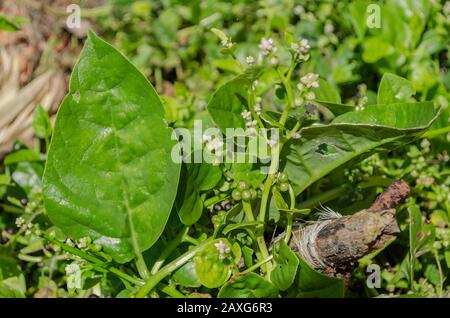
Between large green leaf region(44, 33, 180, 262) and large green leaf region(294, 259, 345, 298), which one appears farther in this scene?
large green leaf region(44, 33, 180, 262)

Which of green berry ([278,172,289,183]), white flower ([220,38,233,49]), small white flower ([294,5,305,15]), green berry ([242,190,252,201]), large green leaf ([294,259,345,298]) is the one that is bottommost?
large green leaf ([294,259,345,298])

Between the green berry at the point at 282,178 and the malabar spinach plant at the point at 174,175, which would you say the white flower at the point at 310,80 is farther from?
the green berry at the point at 282,178

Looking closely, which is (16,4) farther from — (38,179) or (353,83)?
(353,83)

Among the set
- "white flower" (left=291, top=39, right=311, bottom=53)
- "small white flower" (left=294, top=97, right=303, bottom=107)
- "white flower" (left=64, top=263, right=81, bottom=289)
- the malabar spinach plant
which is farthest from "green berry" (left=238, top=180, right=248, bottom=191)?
"white flower" (left=64, top=263, right=81, bottom=289)

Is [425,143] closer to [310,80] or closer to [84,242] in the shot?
[310,80]

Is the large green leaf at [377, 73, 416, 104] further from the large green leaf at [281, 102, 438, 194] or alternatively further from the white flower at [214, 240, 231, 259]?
the white flower at [214, 240, 231, 259]

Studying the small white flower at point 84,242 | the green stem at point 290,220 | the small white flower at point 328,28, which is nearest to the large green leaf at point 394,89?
the green stem at point 290,220

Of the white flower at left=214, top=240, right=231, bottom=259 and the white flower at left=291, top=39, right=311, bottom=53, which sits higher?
the white flower at left=291, top=39, right=311, bottom=53

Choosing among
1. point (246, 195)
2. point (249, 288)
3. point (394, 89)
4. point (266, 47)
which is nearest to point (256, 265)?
point (249, 288)
